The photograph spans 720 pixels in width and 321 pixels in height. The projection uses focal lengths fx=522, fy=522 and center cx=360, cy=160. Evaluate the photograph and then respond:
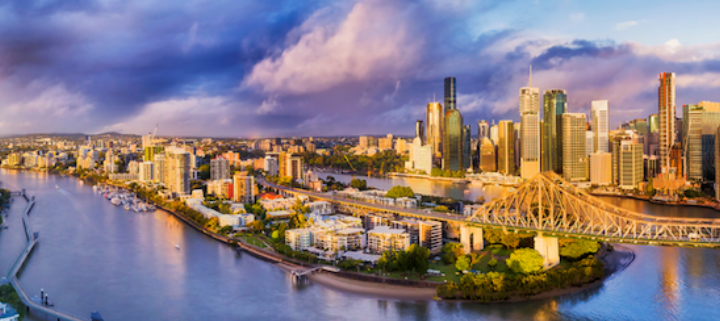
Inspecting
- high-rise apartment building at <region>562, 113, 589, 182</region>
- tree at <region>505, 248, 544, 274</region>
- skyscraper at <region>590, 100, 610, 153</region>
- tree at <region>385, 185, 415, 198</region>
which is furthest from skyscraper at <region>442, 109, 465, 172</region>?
tree at <region>505, 248, 544, 274</region>

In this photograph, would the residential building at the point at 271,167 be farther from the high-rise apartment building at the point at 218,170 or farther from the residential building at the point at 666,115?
the residential building at the point at 666,115

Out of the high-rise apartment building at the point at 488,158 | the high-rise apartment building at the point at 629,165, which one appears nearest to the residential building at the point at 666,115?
the high-rise apartment building at the point at 629,165

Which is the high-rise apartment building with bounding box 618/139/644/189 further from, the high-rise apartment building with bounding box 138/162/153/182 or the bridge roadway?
the high-rise apartment building with bounding box 138/162/153/182

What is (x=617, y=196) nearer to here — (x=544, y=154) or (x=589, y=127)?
(x=544, y=154)

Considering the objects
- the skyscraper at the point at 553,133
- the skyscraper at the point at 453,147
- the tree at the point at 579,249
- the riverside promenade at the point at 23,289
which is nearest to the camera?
the riverside promenade at the point at 23,289

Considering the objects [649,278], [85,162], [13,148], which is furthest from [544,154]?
[13,148]

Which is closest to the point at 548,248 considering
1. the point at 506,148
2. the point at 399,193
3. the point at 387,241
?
the point at 387,241
